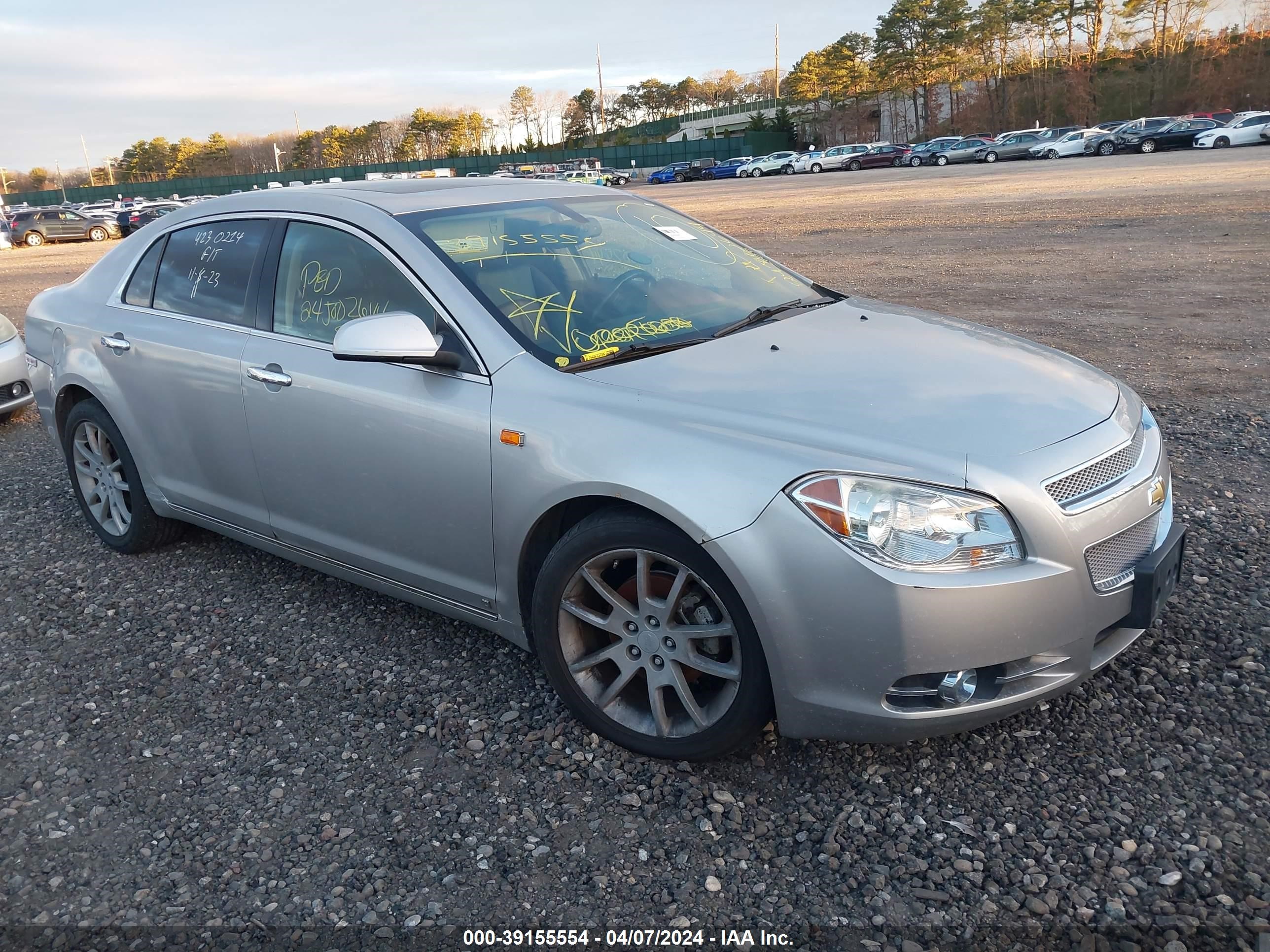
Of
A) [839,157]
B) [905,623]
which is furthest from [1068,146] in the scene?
[905,623]

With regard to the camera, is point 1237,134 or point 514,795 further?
point 1237,134

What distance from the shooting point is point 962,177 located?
33.1 meters

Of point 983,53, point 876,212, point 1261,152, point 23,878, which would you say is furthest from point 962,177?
point 983,53

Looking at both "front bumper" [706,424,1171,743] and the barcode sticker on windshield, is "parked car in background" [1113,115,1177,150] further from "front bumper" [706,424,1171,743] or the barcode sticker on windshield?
"front bumper" [706,424,1171,743]

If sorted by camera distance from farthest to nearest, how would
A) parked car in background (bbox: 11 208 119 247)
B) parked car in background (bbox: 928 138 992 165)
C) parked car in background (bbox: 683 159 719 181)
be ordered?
parked car in background (bbox: 683 159 719 181) → parked car in background (bbox: 928 138 992 165) → parked car in background (bbox: 11 208 119 247)

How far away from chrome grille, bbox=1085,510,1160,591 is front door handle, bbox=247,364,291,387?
8.85ft

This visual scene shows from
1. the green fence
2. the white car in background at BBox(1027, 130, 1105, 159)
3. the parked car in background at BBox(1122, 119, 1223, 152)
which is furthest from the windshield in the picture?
the green fence

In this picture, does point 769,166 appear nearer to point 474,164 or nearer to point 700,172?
point 700,172

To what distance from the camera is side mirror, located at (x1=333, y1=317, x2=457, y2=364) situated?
3.04m

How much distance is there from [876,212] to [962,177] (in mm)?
13447

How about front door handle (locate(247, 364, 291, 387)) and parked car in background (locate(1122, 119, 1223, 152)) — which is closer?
front door handle (locate(247, 364, 291, 387))

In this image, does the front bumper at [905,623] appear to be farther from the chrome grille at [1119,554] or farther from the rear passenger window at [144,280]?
the rear passenger window at [144,280]

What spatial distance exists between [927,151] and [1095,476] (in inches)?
2166

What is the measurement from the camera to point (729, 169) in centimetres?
6103
